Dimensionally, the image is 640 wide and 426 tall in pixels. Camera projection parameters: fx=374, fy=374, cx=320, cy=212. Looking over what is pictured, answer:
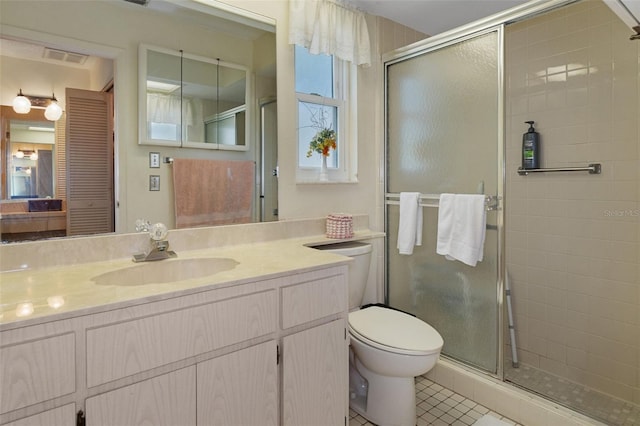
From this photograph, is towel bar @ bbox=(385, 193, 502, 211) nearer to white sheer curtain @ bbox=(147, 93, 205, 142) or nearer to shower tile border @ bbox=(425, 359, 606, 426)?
shower tile border @ bbox=(425, 359, 606, 426)

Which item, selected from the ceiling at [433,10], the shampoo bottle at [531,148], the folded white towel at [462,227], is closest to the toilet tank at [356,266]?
the folded white towel at [462,227]

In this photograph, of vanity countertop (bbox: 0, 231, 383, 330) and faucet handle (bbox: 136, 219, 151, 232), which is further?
faucet handle (bbox: 136, 219, 151, 232)

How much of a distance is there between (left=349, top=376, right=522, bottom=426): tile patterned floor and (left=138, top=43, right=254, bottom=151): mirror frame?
4.86ft

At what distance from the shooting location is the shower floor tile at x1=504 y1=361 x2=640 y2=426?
179 centimetres

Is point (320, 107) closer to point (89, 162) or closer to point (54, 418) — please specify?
point (89, 162)

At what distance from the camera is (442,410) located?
191 cm

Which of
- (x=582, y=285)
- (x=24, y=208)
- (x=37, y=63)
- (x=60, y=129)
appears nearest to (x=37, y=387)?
(x=24, y=208)

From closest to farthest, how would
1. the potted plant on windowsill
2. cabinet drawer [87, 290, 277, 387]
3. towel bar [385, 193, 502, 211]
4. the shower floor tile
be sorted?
cabinet drawer [87, 290, 277, 387]
the shower floor tile
towel bar [385, 193, 502, 211]
the potted plant on windowsill

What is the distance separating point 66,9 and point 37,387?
4.30 ft

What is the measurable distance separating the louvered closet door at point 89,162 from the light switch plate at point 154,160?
0.15 meters

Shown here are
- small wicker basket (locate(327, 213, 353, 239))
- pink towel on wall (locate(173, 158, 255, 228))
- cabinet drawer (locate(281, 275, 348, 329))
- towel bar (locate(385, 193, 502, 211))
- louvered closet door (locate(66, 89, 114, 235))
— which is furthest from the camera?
small wicker basket (locate(327, 213, 353, 239))

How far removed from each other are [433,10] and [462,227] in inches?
55.0

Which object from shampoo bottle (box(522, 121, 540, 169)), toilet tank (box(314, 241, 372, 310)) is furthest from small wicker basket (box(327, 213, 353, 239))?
shampoo bottle (box(522, 121, 540, 169))

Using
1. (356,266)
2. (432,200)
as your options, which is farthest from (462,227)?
(356,266)
